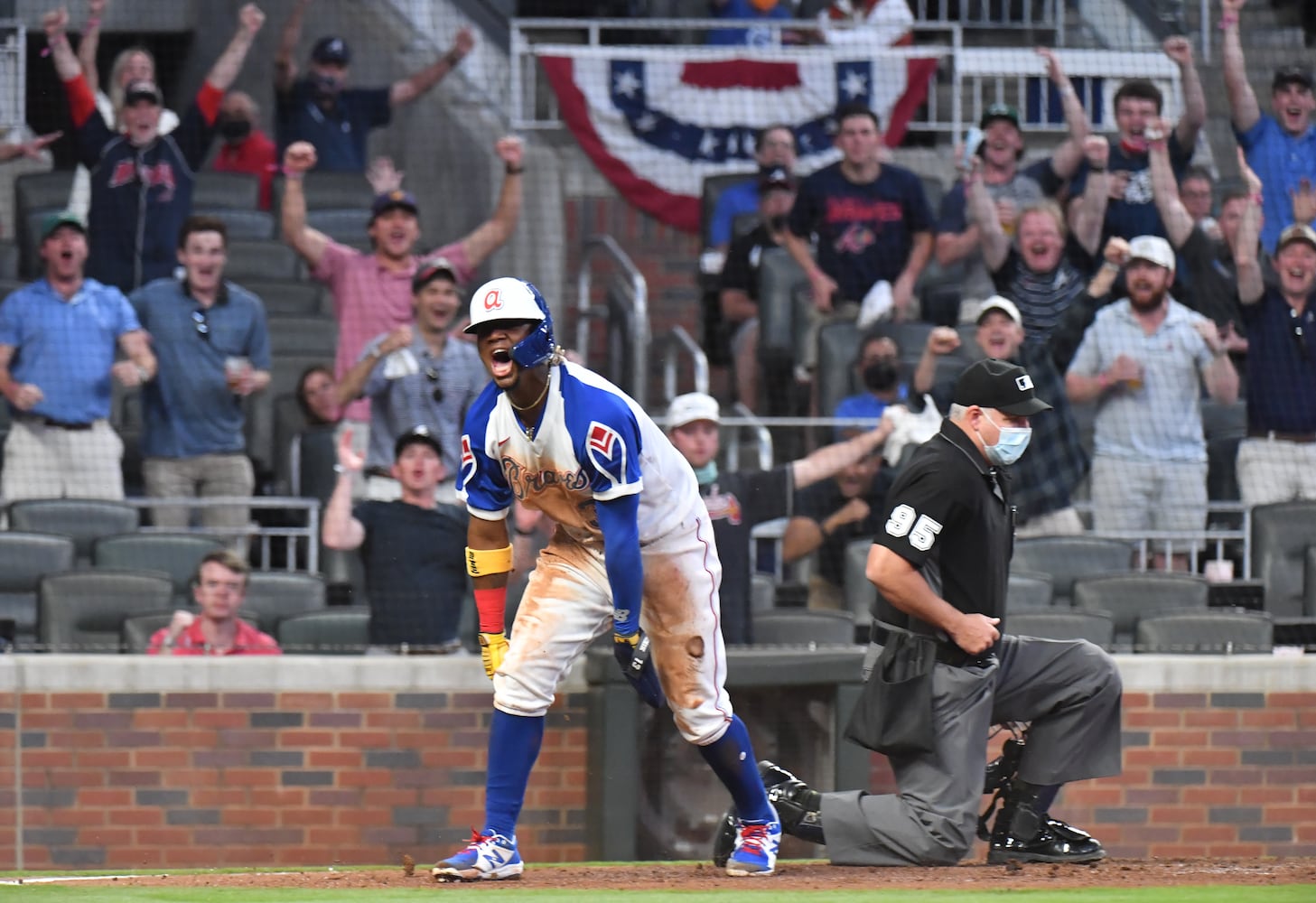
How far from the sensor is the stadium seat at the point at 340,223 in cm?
1184

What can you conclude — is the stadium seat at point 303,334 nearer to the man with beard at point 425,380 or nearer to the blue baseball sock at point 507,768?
the man with beard at point 425,380

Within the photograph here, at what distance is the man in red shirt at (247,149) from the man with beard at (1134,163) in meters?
4.73

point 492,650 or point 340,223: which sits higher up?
point 340,223

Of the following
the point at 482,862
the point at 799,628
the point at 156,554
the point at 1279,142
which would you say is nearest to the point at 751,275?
the point at 1279,142

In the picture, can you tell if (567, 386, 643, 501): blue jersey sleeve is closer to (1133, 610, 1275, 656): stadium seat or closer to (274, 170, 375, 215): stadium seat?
(1133, 610, 1275, 656): stadium seat

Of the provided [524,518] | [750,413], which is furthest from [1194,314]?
[524,518]

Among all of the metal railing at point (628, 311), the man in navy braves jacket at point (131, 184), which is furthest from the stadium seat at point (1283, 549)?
the man in navy braves jacket at point (131, 184)

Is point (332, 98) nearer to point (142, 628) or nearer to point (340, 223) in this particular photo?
point (340, 223)

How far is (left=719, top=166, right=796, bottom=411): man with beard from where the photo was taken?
435 inches

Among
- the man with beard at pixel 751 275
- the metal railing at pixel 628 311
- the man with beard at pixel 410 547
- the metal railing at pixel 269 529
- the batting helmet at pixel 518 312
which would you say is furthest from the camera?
the man with beard at pixel 751 275

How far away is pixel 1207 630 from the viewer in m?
8.16

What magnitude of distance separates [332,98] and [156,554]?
3983 mm

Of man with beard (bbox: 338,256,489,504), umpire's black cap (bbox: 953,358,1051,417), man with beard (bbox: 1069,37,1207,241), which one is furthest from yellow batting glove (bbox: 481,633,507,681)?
man with beard (bbox: 1069,37,1207,241)

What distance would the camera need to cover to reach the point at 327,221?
468 inches
